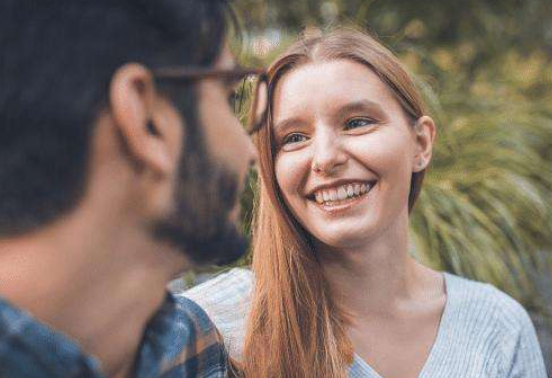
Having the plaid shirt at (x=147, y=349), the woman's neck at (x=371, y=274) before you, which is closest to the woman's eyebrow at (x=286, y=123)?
the woman's neck at (x=371, y=274)

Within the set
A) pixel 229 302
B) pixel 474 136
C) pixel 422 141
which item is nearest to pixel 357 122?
pixel 422 141

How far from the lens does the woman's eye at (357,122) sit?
6.69ft

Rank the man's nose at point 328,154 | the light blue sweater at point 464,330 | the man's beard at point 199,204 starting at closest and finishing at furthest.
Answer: the man's beard at point 199,204 < the man's nose at point 328,154 < the light blue sweater at point 464,330

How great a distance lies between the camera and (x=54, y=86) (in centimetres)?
104

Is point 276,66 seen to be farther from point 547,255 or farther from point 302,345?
point 547,255

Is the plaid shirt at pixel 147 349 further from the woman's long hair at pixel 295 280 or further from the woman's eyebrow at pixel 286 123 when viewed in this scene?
the woman's eyebrow at pixel 286 123

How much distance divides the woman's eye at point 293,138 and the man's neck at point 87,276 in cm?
92

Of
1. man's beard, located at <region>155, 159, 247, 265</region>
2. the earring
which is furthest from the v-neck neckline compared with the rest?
man's beard, located at <region>155, 159, 247, 265</region>

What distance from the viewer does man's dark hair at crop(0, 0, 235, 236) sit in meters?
1.04

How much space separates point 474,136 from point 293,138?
227cm

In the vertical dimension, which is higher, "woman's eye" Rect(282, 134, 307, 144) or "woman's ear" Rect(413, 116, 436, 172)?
Answer: "woman's eye" Rect(282, 134, 307, 144)

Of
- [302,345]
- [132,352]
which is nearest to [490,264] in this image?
[302,345]

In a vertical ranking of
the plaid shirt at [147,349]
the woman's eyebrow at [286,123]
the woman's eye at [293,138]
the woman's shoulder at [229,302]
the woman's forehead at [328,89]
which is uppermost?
the woman's forehead at [328,89]

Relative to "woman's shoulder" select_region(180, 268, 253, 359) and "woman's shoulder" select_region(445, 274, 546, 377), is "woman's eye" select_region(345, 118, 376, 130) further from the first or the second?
"woman's shoulder" select_region(445, 274, 546, 377)
